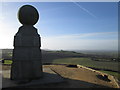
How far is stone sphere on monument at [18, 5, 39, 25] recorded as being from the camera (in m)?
9.45

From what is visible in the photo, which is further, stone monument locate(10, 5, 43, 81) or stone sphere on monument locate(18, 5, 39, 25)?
stone sphere on monument locate(18, 5, 39, 25)

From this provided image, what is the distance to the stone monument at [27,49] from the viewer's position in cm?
905

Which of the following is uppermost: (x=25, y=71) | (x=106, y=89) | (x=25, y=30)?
(x=25, y=30)

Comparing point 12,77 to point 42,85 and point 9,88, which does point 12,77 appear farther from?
point 42,85

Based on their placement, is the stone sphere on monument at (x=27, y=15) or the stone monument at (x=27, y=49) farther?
the stone sphere on monument at (x=27, y=15)

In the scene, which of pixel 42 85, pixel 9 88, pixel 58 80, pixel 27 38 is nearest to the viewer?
pixel 9 88

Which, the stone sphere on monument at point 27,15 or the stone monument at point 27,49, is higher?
the stone sphere on monument at point 27,15

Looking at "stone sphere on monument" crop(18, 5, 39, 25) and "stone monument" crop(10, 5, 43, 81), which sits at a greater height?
"stone sphere on monument" crop(18, 5, 39, 25)

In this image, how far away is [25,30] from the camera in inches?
372

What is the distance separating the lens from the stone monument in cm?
905

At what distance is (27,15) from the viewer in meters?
9.46

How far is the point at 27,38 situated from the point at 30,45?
1.86ft

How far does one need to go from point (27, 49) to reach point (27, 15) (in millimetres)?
2580

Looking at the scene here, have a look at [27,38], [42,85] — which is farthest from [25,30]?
[42,85]
